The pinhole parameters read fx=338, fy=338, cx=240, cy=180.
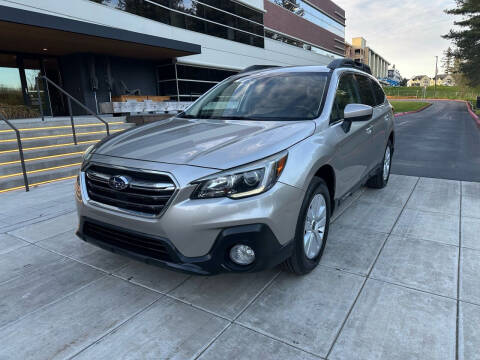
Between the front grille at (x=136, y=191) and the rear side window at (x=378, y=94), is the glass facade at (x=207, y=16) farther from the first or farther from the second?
the front grille at (x=136, y=191)

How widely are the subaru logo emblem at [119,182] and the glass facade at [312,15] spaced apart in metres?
27.5

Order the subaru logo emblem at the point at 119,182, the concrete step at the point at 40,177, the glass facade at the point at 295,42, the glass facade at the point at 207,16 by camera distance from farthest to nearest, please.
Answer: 1. the glass facade at the point at 295,42
2. the glass facade at the point at 207,16
3. the concrete step at the point at 40,177
4. the subaru logo emblem at the point at 119,182

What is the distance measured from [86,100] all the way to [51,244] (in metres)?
12.8

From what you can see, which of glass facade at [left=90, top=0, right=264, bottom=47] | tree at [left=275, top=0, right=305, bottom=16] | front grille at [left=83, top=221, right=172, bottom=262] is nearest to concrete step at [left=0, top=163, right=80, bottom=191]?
front grille at [left=83, top=221, right=172, bottom=262]

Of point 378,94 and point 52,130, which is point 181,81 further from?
point 378,94

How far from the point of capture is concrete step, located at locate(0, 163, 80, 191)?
20.1ft

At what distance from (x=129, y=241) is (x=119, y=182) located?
45 cm

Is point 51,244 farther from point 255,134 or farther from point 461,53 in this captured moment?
point 461,53

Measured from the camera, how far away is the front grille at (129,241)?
2.38 m

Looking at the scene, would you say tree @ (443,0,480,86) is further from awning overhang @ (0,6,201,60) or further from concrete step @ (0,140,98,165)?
concrete step @ (0,140,98,165)

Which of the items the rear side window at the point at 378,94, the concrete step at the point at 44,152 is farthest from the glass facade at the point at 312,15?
the rear side window at the point at 378,94

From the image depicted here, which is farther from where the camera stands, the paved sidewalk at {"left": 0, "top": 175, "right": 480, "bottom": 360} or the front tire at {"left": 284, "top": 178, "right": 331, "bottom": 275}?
the front tire at {"left": 284, "top": 178, "right": 331, "bottom": 275}

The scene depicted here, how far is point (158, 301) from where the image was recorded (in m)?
2.65

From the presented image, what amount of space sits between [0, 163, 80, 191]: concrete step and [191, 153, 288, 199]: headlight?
5.51 metres
